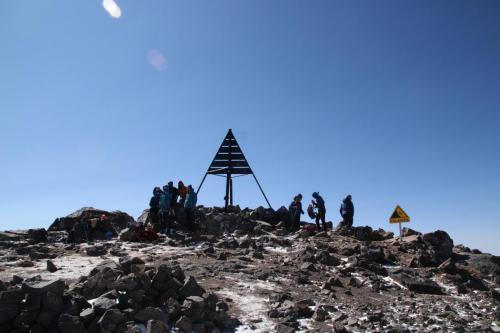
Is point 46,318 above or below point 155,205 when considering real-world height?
below

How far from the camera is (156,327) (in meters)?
6.43

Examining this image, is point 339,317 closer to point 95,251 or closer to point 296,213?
point 95,251

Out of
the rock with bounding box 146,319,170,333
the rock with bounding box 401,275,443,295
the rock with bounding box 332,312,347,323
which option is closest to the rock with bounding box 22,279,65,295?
the rock with bounding box 146,319,170,333

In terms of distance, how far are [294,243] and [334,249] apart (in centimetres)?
201

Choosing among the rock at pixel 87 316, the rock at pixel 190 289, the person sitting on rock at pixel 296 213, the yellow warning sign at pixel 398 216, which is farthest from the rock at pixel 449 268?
the rock at pixel 87 316

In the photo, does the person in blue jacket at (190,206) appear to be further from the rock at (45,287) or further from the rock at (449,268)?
the rock at (449,268)

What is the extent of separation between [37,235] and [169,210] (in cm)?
602

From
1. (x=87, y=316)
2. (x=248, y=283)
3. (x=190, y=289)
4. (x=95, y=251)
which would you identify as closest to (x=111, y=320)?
(x=87, y=316)

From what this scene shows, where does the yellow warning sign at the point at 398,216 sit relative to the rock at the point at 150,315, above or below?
above

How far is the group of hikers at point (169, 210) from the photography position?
693 inches

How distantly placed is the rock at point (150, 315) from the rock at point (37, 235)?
11723 mm

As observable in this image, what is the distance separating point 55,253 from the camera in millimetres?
13477

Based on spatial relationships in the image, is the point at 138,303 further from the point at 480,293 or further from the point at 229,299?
the point at 480,293

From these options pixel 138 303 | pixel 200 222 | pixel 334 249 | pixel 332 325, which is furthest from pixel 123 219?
pixel 332 325
